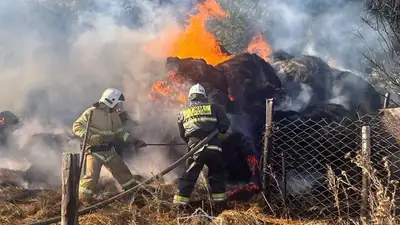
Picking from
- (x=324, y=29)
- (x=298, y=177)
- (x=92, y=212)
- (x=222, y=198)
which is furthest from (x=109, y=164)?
(x=324, y=29)

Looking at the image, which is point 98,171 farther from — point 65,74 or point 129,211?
point 65,74

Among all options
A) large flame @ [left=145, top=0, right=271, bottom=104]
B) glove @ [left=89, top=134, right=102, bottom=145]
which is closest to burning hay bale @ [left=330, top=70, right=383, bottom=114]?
large flame @ [left=145, top=0, right=271, bottom=104]

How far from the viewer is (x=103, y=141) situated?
6543 mm

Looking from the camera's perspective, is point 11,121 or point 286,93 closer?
point 11,121

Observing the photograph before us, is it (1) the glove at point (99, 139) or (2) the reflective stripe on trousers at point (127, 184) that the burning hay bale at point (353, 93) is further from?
(1) the glove at point (99, 139)

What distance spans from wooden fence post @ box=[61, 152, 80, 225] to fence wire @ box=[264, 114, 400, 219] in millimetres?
2259

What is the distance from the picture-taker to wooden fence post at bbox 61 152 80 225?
12.3ft

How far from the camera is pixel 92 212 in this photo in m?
5.34

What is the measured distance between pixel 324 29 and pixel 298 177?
73.0ft

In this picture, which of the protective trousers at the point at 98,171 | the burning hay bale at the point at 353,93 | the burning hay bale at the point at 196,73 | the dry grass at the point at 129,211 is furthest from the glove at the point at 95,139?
the burning hay bale at the point at 353,93

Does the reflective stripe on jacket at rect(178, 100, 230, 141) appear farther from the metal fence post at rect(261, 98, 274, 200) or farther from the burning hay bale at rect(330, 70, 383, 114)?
the burning hay bale at rect(330, 70, 383, 114)

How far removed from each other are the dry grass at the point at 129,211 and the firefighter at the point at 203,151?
0.26m

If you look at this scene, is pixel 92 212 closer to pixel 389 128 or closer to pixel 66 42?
pixel 389 128

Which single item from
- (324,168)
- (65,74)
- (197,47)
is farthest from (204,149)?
(197,47)
